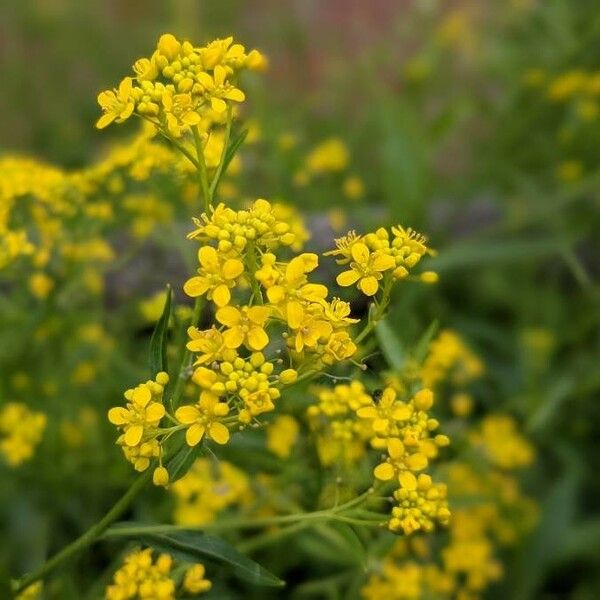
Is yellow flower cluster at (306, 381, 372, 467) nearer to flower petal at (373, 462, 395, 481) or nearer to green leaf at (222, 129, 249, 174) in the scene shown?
flower petal at (373, 462, 395, 481)

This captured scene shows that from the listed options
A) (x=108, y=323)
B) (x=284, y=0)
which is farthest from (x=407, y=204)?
(x=284, y=0)

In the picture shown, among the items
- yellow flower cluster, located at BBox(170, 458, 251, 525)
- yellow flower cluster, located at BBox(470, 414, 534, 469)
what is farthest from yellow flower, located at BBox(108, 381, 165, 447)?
yellow flower cluster, located at BBox(470, 414, 534, 469)

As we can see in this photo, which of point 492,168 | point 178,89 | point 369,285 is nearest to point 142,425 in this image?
point 369,285

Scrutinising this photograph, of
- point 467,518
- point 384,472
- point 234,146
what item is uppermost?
point 234,146

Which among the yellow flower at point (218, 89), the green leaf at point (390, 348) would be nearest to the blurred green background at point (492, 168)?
the green leaf at point (390, 348)

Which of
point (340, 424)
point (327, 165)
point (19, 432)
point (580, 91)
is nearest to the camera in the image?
point (340, 424)

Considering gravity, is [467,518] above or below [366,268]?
below

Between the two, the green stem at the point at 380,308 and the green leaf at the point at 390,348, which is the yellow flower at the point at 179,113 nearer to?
the green stem at the point at 380,308

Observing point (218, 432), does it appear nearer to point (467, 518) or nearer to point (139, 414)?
point (139, 414)
